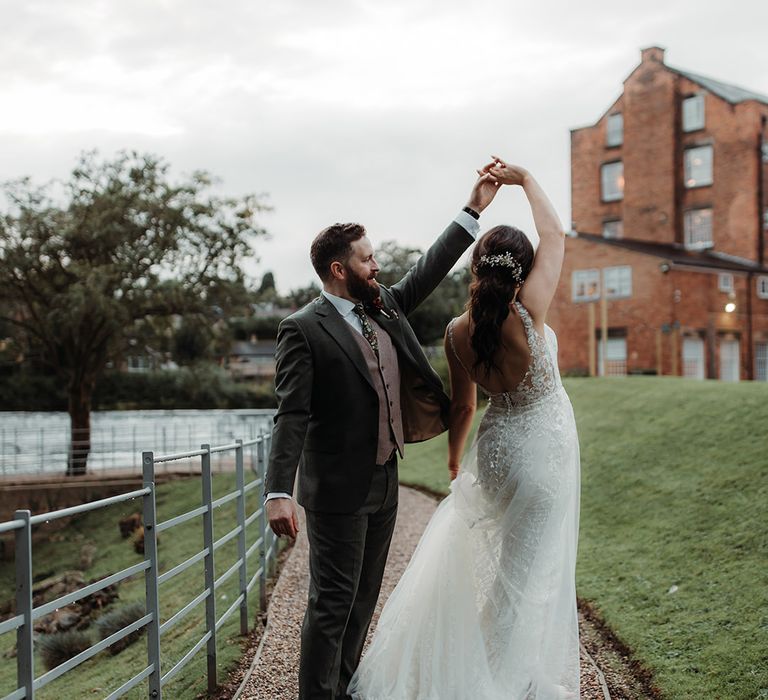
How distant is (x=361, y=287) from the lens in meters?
3.78

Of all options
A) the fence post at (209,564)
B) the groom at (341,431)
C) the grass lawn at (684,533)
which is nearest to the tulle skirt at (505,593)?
the groom at (341,431)

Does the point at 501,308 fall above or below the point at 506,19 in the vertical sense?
below

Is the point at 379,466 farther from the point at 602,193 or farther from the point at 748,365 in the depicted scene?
the point at 602,193

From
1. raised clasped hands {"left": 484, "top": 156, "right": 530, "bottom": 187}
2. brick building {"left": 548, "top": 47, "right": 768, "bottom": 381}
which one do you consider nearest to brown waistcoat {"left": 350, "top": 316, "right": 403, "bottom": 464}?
raised clasped hands {"left": 484, "top": 156, "right": 530, "bottom": 187}

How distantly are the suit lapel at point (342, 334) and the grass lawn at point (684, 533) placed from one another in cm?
262

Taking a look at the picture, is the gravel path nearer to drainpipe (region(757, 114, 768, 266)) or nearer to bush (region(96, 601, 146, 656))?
bush (region(96, 601, 146, 656))

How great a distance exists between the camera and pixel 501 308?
3721mm

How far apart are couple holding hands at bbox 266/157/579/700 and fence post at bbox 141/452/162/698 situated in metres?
0.77

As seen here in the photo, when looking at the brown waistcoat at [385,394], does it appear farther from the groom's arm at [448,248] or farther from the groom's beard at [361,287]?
the groom's arm at [448,248]

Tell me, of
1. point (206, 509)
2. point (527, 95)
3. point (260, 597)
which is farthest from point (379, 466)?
point (527, 95)

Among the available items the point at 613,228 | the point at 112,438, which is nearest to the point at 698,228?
the point at 613,228

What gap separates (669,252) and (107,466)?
77.0ft

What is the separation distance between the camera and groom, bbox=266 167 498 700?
3.61 meters

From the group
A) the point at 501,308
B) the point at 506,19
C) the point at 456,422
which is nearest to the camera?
the point at 501,308
